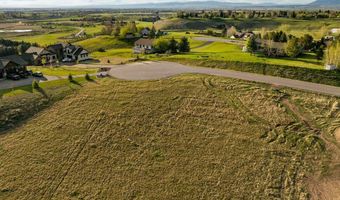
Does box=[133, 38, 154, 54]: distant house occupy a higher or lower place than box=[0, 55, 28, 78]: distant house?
higher

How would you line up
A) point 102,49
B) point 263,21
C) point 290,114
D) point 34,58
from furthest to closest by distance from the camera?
point 263,21
point 102,49
point 34,58
point 290,114

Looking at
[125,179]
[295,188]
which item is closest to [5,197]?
[125,179]

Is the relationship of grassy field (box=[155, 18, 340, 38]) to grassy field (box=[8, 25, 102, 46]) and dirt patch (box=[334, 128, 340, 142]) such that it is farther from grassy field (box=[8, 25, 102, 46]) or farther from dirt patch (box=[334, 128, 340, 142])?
dirt patch (box=[334, 128, 340, 142])

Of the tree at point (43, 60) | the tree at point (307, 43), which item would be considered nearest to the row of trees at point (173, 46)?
the tree at point (307, 43)

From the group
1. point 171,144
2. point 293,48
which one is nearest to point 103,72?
point 171,144

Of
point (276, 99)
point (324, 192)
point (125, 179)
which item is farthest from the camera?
point (276, 99)

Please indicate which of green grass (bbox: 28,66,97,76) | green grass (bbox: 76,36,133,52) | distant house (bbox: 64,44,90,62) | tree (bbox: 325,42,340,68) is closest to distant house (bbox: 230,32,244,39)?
green grass (bbox: 76,36,133,52)

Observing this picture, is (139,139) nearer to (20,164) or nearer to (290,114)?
(20,164)
